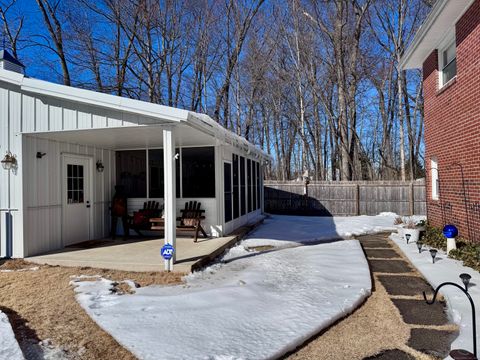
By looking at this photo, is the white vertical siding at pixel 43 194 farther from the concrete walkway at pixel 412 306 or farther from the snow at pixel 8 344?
the concrete walkway at pixel 412 306

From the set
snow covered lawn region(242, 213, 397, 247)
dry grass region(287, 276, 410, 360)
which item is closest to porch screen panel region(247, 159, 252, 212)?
snow covered lawn region(242, 213, 397, 247)

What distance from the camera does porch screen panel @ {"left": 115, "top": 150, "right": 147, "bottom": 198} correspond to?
8586mm

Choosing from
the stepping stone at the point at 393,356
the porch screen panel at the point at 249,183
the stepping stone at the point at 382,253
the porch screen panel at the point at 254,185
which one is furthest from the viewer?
the porch screen panel at the point at 254,185

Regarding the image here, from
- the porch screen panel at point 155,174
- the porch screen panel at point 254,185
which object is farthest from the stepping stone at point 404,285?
the porch screen panel at point 254,185

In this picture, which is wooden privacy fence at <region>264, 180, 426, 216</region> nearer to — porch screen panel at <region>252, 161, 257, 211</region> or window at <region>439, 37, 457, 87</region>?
porch screen panel at <region>252, 161, 257, 211</region>

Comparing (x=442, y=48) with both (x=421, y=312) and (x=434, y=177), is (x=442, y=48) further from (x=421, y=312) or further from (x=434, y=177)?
(x=421, y=312)

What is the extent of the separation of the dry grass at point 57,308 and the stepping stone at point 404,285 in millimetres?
2977

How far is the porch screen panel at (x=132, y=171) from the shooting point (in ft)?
28.2

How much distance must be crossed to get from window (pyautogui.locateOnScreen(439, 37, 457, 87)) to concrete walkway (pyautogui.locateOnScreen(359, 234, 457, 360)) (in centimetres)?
392

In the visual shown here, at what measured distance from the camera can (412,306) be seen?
402 cm

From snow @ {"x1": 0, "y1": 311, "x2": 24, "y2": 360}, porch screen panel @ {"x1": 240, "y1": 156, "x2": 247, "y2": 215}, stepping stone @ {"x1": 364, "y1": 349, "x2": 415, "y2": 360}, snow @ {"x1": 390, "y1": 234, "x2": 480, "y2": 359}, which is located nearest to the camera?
snow @ {"x1": 0, "y1": 311, "x2": 24, "y2": 360}

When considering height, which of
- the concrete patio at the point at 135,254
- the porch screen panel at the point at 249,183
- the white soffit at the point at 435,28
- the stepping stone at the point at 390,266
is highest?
the white soffit at the point at 435,28

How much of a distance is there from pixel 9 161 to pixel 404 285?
6642 mm

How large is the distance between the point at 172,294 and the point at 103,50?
50.0ft
